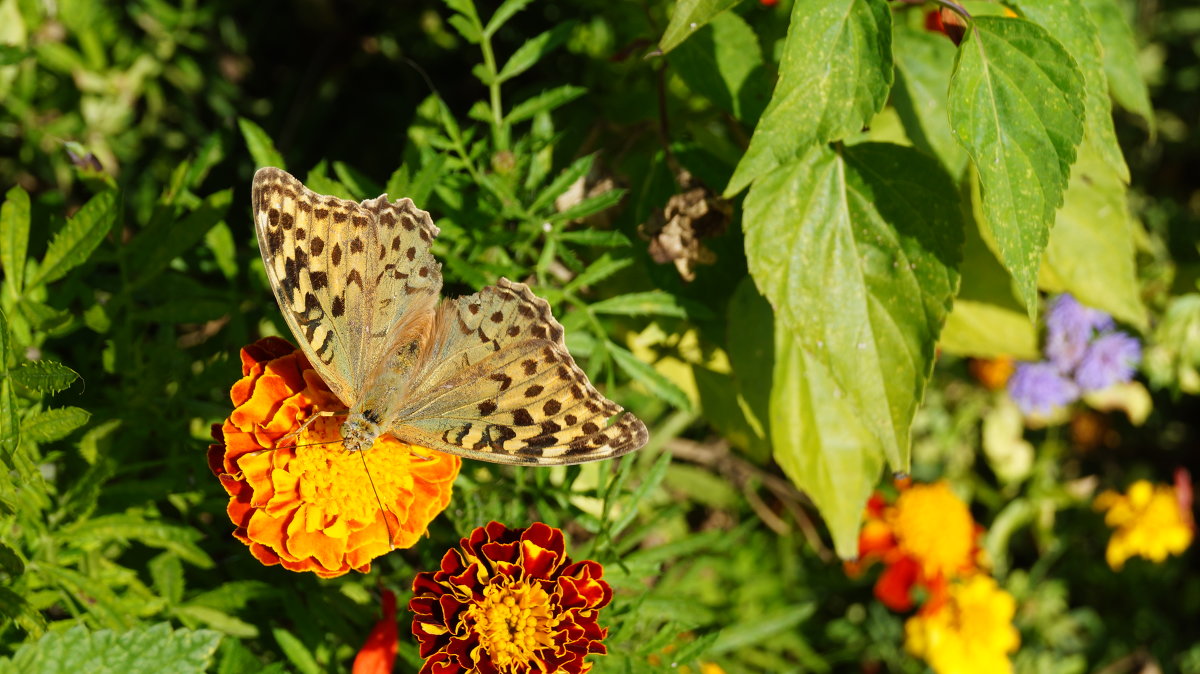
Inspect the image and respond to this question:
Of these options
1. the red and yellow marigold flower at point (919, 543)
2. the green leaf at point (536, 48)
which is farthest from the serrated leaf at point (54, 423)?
the red and yellow marigold flower at point (919, 543)

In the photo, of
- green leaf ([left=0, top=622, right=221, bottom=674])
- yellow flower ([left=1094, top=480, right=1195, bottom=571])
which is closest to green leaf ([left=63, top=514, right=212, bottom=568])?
green leaf ([left=0, top=622, right=221, bottom=674])

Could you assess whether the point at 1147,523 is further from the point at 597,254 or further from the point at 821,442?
the point at 597,254

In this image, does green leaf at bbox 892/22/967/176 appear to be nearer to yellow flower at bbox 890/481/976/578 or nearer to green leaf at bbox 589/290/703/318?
green leaf at bbox 589/290/703/318

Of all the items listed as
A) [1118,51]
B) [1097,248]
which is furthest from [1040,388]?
[1118,51]

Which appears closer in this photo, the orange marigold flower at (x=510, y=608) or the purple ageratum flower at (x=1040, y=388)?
the orange marigold flower at (x=510, y=608)

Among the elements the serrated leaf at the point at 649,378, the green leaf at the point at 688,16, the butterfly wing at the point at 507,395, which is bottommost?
the serrated leaf at the point at 649,378

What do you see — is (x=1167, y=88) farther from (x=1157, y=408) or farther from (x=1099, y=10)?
(x=1099, y=10)

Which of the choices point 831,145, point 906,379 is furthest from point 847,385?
point 831,145

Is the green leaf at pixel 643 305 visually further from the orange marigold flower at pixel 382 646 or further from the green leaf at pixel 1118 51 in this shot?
the green leaf at pixel 1118 51
